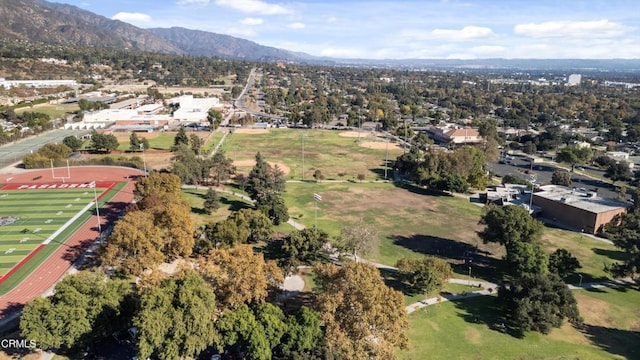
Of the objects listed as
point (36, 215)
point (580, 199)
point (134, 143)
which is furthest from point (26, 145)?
point (580, 199)

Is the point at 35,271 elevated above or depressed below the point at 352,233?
below

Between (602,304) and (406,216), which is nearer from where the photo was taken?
(602,304)

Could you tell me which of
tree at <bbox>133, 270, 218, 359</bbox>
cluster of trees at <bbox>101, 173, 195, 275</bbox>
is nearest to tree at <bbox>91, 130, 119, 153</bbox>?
cluster of trees at <bbox>101, 173, 195, 275</bbox>

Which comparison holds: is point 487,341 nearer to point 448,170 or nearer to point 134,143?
point 448,170

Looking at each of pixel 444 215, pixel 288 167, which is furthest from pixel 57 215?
pixel 444 215

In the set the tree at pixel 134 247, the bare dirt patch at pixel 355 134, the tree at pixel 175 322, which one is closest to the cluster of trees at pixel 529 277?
the tree at pixel 175 322

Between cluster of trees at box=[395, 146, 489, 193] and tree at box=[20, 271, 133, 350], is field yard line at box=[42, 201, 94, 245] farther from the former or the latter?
cluster of trees at box=[395, 146, 489, 193]

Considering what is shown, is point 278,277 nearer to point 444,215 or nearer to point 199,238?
point 199,238
